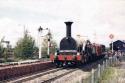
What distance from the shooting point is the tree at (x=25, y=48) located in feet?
205

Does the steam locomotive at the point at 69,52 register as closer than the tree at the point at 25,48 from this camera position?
Yes

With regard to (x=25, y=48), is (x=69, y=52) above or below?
below

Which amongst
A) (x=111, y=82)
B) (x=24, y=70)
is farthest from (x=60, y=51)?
(x=111, y=82)

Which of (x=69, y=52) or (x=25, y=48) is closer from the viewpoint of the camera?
(x=69, y=52)

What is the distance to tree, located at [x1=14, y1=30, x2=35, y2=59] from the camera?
6250 centimetres

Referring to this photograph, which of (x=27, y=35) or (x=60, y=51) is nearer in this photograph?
(x=60, y=51)

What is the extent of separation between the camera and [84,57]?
36.9 meters

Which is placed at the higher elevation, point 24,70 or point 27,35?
point 27,35

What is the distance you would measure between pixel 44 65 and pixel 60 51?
2.22 m

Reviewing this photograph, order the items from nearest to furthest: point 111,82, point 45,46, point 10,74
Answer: point 111,82, point 10,74, point 45,46

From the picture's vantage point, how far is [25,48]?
62656 mm

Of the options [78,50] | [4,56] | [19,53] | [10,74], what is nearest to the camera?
[10,74]

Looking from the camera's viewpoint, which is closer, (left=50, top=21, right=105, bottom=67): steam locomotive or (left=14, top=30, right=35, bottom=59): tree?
(left=50, top=21, right=105, bottom=67): steam locomotive

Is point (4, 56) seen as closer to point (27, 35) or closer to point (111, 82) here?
point (27, 35)
